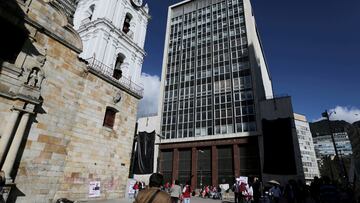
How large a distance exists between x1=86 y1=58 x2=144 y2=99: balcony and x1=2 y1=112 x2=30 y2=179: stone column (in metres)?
5.30

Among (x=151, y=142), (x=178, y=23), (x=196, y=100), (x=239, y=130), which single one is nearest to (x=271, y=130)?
(x=239, y=130)

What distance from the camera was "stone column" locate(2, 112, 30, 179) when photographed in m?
8.32

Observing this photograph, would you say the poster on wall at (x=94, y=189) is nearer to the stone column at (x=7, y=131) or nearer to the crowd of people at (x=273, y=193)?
the crowd of people at (x=273, y=193)

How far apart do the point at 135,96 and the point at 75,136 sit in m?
6.48

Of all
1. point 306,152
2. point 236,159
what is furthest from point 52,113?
point 306,152

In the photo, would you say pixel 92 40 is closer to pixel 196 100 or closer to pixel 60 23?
pixel 60 23

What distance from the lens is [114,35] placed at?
18094 mm

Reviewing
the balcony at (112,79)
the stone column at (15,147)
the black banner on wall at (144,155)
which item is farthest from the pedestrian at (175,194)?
the black banner on wall at (144,155)

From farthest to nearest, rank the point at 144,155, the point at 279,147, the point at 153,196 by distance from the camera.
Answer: the point at 279,147 → the point at 144,155 → the point at 153,196

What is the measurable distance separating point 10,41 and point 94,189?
924 cm

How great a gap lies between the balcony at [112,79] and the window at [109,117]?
2.02 m

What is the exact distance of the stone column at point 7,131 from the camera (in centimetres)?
828

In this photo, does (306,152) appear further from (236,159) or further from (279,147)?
(236,159)

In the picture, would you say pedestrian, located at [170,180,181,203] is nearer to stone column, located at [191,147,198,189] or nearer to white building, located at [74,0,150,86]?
white building, located at [74,0,150,86]
